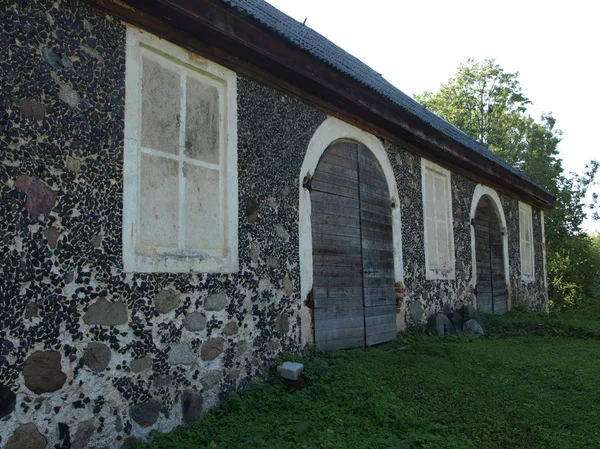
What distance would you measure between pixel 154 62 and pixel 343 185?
2.93m

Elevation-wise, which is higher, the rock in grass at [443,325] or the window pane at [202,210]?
the window pane at [202,210]

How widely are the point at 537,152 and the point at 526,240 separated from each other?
1261 cm

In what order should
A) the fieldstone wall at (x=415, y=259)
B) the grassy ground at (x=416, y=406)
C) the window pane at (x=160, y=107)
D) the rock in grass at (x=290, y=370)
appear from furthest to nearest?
the fieldstone wall at (x=415, y=259), the rock in grass at (x=290, y=370), the window pane at (x=160, y=107), the grassy ground at (x=416, y=406)

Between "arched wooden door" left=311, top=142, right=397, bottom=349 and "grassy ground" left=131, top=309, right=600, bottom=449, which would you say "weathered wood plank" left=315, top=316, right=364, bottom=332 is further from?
"grassy ground" left=131, top=309, right=600, bottom=449

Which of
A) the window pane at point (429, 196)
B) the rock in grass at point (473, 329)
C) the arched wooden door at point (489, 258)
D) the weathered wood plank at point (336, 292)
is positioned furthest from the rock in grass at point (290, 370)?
the arched wooden door at point (489, 258)

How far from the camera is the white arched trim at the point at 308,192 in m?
5.28

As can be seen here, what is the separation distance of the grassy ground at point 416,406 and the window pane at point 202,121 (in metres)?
2.07

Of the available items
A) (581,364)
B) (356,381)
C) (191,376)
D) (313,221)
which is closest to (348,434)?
(356,381)

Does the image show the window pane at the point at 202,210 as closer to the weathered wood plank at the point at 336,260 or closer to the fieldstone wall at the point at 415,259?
the weathered wood plank at the point at 336,260

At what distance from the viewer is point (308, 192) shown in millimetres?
5516

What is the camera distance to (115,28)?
3637 mm

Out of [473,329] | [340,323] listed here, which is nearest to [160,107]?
[340,323]

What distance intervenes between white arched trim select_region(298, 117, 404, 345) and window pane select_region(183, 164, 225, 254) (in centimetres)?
121

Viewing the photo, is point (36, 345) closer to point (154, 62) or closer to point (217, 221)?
point (217, 221)
